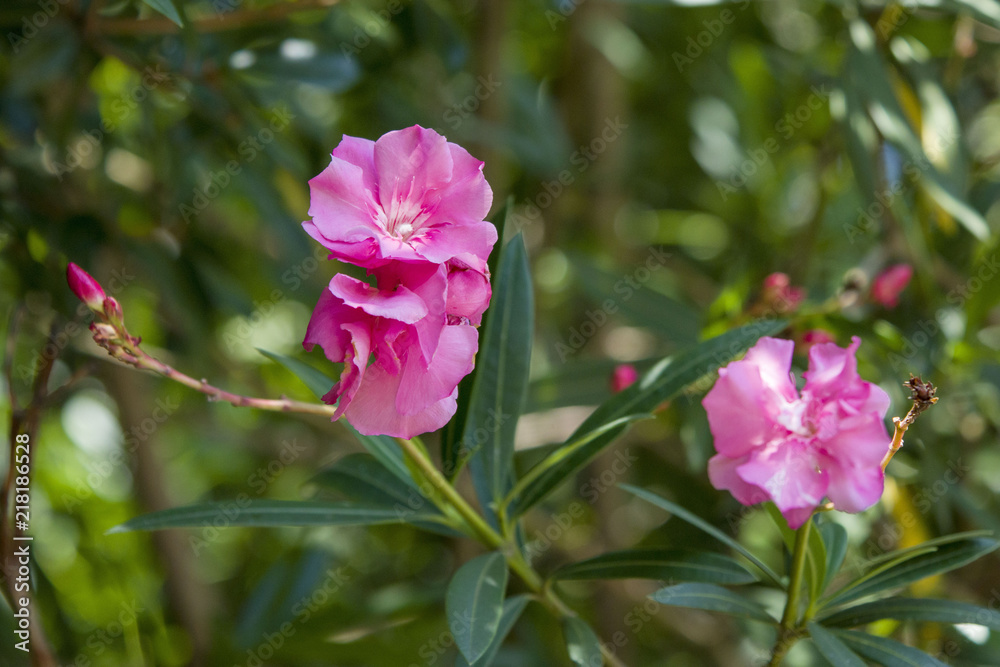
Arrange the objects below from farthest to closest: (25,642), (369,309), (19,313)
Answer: (19,313)
(25,642)
(369,309)

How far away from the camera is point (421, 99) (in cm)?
200

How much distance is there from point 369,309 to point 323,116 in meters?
1.61

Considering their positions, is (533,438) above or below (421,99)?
below

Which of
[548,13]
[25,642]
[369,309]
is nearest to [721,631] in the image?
[25,642]

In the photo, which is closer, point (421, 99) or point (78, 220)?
point (78, 220)

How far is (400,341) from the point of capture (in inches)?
26.6

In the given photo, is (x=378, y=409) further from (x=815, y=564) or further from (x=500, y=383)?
(x=815, y=564)

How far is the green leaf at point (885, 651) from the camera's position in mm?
811

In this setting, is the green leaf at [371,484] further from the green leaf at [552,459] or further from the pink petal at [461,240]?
the pink petal at [461,240]

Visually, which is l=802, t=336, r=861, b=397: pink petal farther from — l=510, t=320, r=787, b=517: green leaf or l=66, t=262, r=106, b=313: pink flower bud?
l=66, t=262, r=106, b=313: pink flower bud

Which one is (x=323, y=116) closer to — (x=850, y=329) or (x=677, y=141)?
(x=677, y=141)
